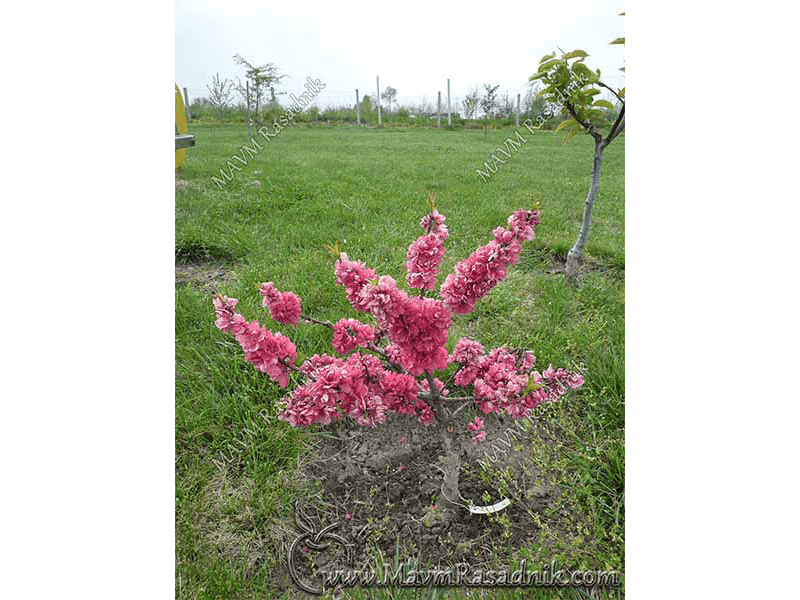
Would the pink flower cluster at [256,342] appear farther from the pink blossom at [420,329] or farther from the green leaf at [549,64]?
the green leaf at [549,64]

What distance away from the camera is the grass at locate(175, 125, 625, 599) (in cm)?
169

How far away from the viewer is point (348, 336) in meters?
1.56

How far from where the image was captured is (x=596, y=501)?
1.75m

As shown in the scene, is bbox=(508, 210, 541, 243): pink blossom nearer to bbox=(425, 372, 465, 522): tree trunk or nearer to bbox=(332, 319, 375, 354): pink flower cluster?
bbox=(332, 319, 375, 354): pink flower cluster

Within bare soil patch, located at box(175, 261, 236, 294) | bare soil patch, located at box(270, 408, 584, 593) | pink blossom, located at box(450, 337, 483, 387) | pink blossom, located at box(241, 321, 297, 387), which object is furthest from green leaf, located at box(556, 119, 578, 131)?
bare soil patch, located at box(175, 261, 236, 294)

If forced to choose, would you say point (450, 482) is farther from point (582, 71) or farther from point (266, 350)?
point (582, 71)

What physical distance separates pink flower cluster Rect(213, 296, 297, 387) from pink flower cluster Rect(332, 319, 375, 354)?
191mm

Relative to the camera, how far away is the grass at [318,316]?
5.54ft

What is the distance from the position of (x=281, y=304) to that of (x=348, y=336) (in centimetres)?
26

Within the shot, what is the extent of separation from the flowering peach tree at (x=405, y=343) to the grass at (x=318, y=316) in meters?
0.60
